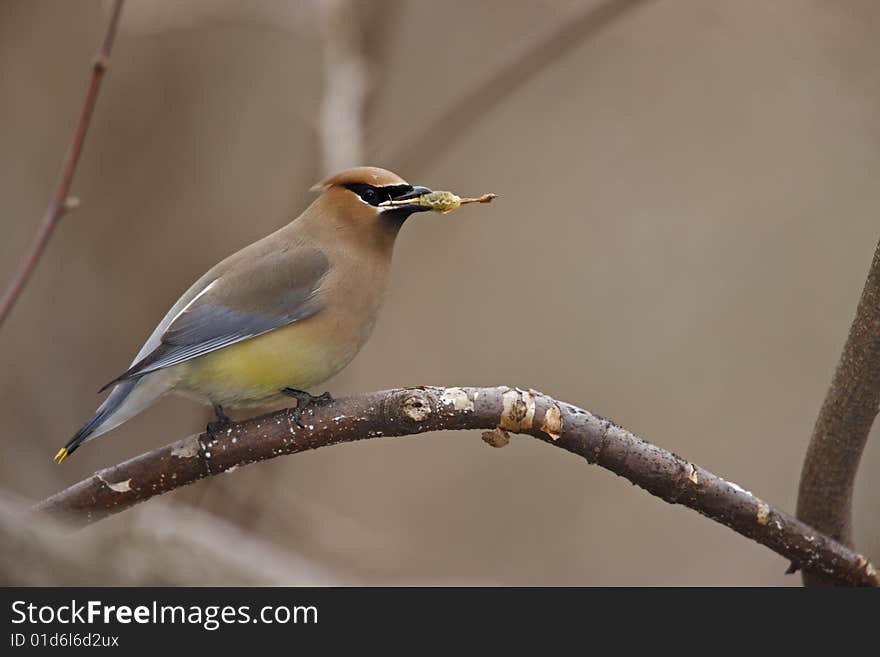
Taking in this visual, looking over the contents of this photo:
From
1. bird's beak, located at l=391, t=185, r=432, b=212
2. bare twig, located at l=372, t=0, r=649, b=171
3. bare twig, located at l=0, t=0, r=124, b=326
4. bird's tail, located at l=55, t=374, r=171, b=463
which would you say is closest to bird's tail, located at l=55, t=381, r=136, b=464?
bird's tail, located at l=55, t=374, r=171, b=463

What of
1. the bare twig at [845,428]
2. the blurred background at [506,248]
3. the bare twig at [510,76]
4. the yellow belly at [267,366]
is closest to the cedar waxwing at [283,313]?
the yellow belly at [267,366]

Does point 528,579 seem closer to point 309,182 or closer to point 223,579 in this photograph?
point 309,182

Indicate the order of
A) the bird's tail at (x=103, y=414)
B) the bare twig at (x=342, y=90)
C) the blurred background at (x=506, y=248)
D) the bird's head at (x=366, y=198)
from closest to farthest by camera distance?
the bird's tail at (x=103, y=414), the bird's head at (x=366, y=198), the bare twig at (x=342, y=90), the blurred background at (x=506, y=248)

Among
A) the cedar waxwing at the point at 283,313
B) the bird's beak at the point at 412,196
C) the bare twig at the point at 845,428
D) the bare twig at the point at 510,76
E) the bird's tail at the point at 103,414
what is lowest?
the bare twig at the point at 845,428

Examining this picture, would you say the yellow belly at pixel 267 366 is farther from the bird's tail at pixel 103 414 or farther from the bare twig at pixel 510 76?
the bare twig at pixel 510 76

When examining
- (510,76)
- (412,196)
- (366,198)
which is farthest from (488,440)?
(510,76)

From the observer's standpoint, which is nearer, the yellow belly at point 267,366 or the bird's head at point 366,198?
the yellow belly at point 267,366

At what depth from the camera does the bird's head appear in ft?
13.3

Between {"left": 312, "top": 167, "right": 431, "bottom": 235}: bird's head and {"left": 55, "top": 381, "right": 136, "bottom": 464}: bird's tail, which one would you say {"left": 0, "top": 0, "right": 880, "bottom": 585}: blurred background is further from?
{"left": 55, "top": 381, "right": 136, "bottom": 464}: bird's tail

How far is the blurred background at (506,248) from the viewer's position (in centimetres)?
722

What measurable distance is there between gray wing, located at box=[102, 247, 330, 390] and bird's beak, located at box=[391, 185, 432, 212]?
1.05 ft

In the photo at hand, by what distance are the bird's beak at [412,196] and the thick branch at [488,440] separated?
96 centimetres

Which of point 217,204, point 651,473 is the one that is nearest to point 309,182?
point 217,204

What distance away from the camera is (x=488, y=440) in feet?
9.98
